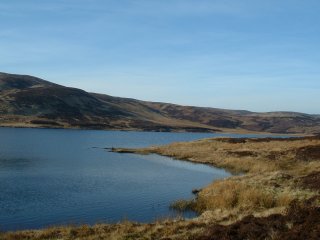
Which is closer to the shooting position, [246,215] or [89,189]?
[246,215]

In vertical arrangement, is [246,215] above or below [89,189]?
above

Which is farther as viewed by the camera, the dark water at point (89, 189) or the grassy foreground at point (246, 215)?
the dark water at point (89, 189)

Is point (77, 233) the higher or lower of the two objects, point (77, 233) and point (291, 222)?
the lower

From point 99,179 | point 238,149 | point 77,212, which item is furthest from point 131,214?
point 238,149

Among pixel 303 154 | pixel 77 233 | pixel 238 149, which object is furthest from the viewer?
pixel 238 149

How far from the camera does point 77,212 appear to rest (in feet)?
110

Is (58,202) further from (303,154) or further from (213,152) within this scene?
(213,152)

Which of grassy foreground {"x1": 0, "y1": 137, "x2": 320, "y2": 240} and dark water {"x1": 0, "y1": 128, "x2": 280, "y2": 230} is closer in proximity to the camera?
grassy foreground {"x1": 0, "y1": 137, "x2": 320, "y2": 240}

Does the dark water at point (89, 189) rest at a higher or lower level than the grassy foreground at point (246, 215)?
lower

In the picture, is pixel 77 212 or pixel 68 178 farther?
pixel 68 178

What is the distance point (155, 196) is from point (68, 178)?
16.2 m

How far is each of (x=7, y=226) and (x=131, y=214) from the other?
8963mm

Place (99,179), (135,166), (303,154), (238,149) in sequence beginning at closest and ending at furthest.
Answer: (99,179), (303,154), (135,166), (238,149)

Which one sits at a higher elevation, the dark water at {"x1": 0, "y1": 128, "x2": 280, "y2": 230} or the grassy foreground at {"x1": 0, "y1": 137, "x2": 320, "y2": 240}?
Answer: the grassy foreground at {"x1": 0, "y1": 137, "x2": 320, "y2": 240}
